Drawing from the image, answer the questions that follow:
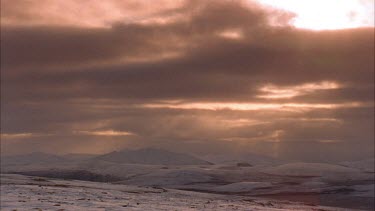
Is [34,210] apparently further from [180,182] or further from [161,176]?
[161,176]

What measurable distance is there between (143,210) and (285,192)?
57.4m

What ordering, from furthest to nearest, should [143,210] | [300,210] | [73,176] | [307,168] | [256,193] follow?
[307,168]
[73,176]
[256,193]
[300,210]
[143,210]

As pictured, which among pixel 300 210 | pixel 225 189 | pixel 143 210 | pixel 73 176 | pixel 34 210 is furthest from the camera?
pixel 73 176

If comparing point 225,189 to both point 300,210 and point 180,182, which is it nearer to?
point 180,182

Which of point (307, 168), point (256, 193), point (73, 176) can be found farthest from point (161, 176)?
point (307, 168)

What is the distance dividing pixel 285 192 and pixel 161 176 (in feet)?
150

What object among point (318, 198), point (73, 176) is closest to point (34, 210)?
point (318, 198)

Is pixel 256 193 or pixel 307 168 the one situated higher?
pixel 307 168

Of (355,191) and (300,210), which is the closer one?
(300,210)

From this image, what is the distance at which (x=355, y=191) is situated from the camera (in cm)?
8594

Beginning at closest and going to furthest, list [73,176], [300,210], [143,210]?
[143,210]
[300,210]
[73,176]

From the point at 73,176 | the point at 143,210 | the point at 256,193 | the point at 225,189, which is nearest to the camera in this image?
the point at 143,210

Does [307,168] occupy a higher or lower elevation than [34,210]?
higher

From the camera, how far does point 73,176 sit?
514 ft
